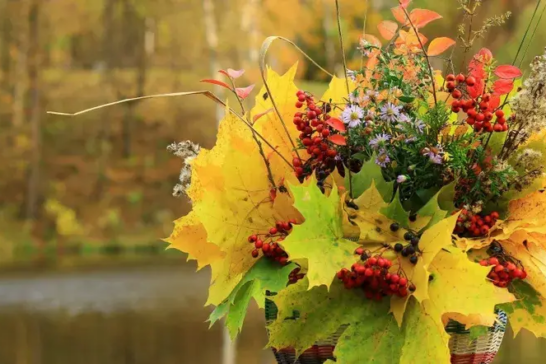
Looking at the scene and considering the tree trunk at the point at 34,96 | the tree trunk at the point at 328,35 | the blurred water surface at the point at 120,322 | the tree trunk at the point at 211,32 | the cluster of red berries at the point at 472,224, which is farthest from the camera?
the tree trunk at the point at 328,35

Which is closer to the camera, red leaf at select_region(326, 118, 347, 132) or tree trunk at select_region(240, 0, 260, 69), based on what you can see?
red leaf at select_region(326, 118, 347, 132)

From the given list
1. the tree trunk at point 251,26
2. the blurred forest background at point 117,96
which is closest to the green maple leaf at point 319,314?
the blurred forest background at point 117,96

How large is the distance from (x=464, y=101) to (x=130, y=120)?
10.3m

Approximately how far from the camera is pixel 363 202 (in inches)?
41.1

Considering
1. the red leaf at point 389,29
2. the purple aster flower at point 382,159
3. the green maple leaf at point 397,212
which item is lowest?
the green maple leaf at point 397,212

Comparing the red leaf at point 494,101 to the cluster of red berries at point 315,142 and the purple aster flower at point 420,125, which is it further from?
the cluster of red berries at point 315,142

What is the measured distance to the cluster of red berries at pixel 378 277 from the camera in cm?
99

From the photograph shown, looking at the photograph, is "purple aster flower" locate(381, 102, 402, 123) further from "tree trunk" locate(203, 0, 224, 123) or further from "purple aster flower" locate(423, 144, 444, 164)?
"tree trunk" locate(203, 0, 224, 123)

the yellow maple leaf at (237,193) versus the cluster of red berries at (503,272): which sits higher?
the yellow maple leaf at (237,193)

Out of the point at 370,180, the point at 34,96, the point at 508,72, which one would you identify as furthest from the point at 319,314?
the point at 34,96

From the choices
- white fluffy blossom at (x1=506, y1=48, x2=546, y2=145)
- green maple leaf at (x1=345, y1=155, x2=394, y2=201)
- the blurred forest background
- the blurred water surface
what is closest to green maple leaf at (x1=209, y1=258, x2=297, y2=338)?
green maple leaf at (x1=345, y1=155, x2=394, y2=201)

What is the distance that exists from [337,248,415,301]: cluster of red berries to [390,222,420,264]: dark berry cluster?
0.8 inches

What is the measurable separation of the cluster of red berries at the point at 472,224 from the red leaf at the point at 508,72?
17 centimetres

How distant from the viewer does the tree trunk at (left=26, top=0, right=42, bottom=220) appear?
33.3ft
